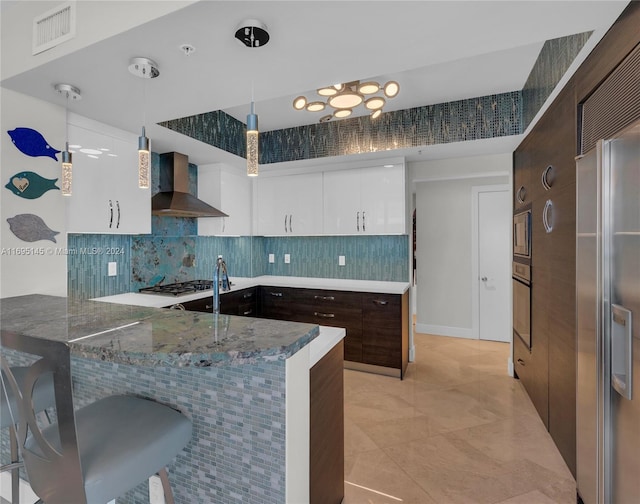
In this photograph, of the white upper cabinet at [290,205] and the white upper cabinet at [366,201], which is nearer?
→ the white upper cabinet at [366,201]

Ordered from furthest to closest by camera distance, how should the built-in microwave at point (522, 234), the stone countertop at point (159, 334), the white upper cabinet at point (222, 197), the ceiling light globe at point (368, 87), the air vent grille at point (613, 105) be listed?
the white upper cabinet at point (222, 197)
the built-in microwave at point (522, 234)
the ceiling light globe at point (368, 87)
the air vent grille at point (613, 105)
the stone countertop at point (159, 334)

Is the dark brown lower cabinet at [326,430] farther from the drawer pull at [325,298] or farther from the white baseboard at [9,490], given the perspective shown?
the drawer pull at [325,298]

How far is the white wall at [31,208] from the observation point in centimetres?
193

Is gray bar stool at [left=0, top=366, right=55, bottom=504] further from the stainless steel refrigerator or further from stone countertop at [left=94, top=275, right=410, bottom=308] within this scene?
the stainless steel refrigerator

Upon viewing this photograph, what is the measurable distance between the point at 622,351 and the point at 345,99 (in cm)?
211

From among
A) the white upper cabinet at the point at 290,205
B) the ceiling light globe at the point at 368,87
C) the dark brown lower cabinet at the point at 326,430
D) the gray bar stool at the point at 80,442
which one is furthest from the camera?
the white upper cabinet at the point at 290,205

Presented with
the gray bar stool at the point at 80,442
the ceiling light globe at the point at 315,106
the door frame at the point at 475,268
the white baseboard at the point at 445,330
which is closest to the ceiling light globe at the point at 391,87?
the ceiling light globe at the point at 315,106

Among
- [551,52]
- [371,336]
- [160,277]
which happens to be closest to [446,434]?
[371,336]

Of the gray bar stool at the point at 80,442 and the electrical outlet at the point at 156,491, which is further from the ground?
the gray bar stool at the point at 80,442

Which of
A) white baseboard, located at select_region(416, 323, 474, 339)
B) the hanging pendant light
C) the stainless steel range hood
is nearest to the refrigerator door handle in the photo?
the hanging pendant light

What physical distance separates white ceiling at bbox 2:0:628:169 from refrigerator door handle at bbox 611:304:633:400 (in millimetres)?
1227

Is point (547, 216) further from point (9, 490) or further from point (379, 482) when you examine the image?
point (9, 490)

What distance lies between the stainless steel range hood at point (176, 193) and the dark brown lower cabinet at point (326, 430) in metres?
2.26

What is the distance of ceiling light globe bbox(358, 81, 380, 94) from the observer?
82.4 inches
